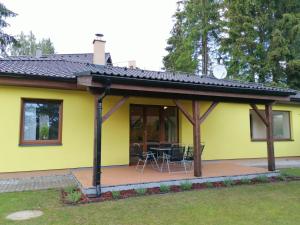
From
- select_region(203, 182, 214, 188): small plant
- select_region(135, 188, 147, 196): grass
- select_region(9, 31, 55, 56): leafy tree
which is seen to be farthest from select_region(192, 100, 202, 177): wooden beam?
select_region(9, 31, 55, 56): leafy tree

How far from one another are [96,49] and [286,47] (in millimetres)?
14099

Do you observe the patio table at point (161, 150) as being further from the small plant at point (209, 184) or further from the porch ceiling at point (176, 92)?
the porch ceiling at point (176, 92)

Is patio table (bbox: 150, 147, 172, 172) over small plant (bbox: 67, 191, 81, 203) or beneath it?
over

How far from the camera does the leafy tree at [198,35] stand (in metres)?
22.9

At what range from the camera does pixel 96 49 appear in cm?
1084

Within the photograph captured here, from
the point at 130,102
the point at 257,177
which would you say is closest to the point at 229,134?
the point at 257,177

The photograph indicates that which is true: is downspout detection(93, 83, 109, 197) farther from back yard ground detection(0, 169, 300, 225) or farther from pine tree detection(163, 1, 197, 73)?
pine tree detection(163, 1, 197, 73)

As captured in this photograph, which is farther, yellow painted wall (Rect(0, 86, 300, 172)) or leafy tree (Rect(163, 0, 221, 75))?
leafy tree (Rect(163, 0, 221, 75))

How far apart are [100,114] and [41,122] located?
3151 millimetres

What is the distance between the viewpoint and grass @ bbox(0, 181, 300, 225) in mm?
4324

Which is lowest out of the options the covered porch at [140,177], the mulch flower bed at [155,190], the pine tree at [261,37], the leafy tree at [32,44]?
the mulch flower bed at [155,190]

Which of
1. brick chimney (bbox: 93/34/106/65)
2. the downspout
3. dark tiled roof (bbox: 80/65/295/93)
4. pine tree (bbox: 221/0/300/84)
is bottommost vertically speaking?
the downspout

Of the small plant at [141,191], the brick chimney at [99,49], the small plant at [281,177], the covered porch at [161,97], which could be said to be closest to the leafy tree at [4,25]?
the brick chimney at [99,49]

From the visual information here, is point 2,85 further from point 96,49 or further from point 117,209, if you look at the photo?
point 117,209
